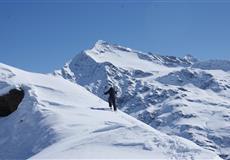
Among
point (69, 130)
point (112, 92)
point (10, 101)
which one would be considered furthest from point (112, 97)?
point (69, 130)

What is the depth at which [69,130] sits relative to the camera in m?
29.3

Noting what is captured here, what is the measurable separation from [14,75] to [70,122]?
12.2 meters

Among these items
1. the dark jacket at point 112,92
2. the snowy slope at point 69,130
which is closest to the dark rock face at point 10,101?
the snowy slope at point 69,130

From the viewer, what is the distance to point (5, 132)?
33.4m

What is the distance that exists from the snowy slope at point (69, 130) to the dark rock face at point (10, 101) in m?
0.45

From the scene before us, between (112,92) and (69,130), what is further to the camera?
(112,92)

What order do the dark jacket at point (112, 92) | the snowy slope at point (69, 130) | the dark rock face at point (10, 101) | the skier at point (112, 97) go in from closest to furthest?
the snowy slope at point (69, 130) → the dark rock face at point (10, 101) → the skier at point (112, 97) → the dark jacket at point (112, 92)

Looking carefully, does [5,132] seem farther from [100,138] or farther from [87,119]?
[100,138]

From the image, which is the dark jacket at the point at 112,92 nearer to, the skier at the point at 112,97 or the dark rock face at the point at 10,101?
the skier at the point at 112,97

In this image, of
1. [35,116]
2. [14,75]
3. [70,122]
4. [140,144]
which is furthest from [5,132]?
[140,144]

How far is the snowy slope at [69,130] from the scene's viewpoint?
76.6ft

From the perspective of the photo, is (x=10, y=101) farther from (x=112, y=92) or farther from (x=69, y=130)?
(x=69, y=130)

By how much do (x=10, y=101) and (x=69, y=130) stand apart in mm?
8284

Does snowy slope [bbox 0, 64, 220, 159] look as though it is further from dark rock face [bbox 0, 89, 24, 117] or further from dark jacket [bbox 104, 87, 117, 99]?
dark jacket [bbox 104, 87, 117, 99]
